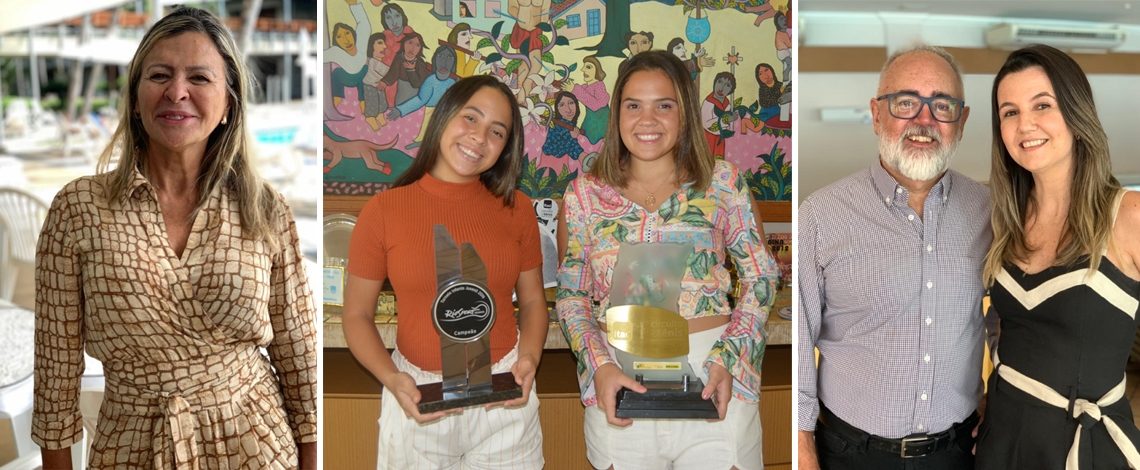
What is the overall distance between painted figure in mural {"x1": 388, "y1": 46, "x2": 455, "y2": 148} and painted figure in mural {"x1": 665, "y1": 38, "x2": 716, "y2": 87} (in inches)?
16.0

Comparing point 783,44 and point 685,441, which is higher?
point 783,44

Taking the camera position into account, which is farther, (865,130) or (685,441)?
(865,130)

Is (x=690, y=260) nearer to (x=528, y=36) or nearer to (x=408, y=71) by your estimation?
(x=528, y=36)

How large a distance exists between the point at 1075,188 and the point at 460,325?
A: 49.6 inches

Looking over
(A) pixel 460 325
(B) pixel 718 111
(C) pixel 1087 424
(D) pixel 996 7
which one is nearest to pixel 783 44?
(B) pixel 718 111

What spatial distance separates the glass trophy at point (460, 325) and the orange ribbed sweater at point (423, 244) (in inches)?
0.6

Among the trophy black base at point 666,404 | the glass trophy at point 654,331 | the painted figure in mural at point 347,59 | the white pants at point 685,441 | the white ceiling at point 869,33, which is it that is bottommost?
the white pants at point 685,441

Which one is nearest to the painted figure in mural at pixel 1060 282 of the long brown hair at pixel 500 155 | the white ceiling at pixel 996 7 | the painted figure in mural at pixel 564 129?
the painted figure in mural at pixel 564 129

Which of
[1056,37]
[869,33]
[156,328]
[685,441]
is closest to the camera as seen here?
[156,328]

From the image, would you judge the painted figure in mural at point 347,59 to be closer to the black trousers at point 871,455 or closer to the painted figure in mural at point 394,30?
the painted figure in mural at point 394,30

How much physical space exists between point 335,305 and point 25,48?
1021cm

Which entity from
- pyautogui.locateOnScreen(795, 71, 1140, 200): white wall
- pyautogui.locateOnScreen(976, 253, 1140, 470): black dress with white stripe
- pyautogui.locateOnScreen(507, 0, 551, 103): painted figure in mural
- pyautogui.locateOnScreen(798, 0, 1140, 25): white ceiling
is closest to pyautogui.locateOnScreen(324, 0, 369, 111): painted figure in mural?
pyautogui.locateOnScreen(507, 0, 551, 103): painted figure in mural

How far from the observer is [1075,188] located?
1.74 metres

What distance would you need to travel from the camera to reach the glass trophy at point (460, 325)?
1531mm
